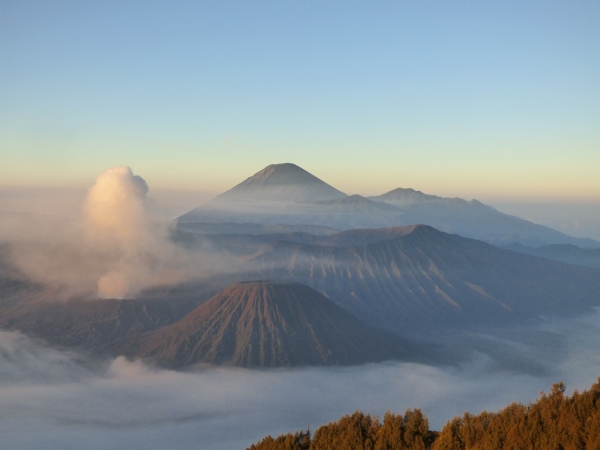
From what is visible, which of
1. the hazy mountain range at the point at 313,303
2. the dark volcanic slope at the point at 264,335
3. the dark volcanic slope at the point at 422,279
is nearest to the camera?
the dark volcanic slope at the point at 264,335

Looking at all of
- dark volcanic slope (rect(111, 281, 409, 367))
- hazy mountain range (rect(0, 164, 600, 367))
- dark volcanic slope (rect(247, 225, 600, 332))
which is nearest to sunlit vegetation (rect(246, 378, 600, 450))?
dark volcanic slope (rect(111, 281, 409, 367))

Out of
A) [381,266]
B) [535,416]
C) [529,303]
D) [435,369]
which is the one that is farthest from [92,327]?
[529,303]

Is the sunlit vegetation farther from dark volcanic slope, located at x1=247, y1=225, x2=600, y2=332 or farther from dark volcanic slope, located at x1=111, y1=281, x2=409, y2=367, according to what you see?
dark volcanic slope, located at x1=247, y1=225, x2=600, y2=332

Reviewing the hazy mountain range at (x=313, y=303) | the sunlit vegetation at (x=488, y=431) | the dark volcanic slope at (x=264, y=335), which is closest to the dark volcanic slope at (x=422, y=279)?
the hazy mountain range at (x=313, y=303)

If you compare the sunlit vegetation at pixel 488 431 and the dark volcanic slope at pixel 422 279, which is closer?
the sunlit vegetation at pixel 488 431

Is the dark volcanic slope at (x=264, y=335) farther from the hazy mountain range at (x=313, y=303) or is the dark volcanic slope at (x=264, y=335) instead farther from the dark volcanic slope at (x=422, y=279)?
the dark volcanic slope at (x=422, y=279)

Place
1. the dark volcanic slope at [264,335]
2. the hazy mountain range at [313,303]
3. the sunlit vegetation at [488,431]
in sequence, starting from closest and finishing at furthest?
the sunlit vegetation at [488,431] < the dark volcanic slope at [264,335] < the hazy mountain range at [313,303]

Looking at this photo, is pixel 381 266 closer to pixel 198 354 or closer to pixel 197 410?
pixel 198 354
